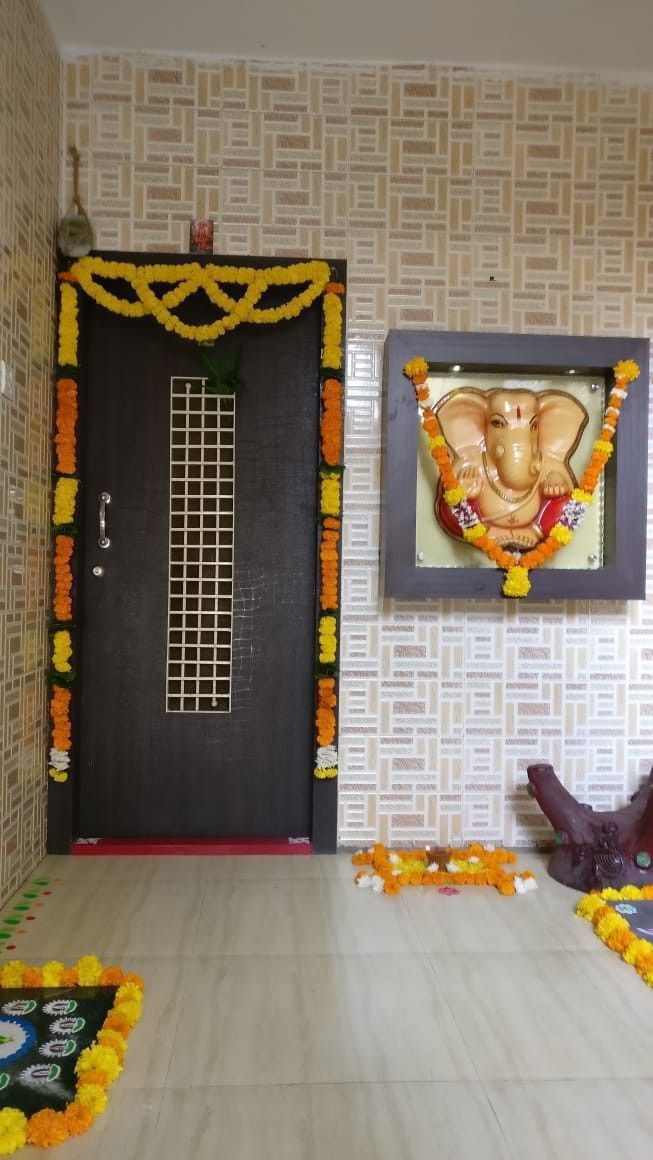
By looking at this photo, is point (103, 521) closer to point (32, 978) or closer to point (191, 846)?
point (191, 846)

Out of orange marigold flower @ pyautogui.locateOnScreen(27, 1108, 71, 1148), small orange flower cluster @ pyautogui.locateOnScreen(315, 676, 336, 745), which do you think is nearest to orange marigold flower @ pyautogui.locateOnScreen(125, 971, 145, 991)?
orange marigold flower @ pyautogui.locateOnScreen(27, 1108, 71, 1148)

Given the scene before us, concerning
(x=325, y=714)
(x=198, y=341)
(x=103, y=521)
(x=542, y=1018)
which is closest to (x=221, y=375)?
(x=198, y=341)

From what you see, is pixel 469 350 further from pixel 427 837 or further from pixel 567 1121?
pixel 567 1121

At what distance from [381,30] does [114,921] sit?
10.2 ft

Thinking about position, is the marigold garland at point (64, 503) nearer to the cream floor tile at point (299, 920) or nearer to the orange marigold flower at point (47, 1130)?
the cream floor tile at point (299, 920)

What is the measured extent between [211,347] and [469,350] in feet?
3.13

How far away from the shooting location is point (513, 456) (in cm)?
286

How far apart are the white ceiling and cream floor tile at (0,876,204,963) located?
2.97 m

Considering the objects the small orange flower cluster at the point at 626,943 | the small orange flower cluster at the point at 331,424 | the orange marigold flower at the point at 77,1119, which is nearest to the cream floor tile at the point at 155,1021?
the orange marigold flower at the point at 77,1119

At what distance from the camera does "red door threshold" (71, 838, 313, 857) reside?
2.92 meters

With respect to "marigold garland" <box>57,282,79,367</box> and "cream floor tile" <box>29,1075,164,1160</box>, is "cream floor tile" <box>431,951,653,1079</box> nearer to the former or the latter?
"cream floor tile" <box>29,1075,164,1160</box>

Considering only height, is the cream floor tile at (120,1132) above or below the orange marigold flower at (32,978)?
below

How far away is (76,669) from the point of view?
2.96 metres

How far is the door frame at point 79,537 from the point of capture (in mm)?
2881
